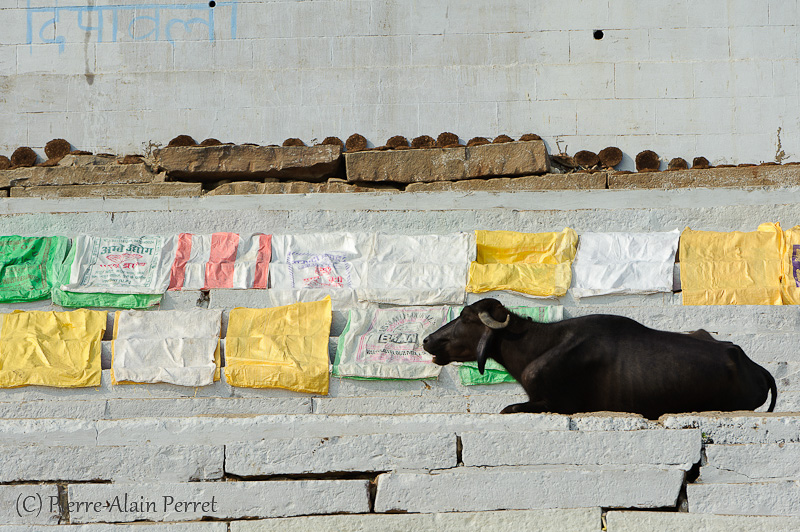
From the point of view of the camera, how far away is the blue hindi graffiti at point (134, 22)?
1182cm

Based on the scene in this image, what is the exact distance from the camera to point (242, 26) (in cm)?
1180

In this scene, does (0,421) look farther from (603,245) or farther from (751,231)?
(751,231)

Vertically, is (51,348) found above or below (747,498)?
above

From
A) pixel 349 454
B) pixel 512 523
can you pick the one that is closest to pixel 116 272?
pixel 349 454

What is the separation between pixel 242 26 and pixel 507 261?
16.4 feet

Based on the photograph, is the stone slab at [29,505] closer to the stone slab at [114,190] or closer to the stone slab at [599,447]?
the stone slab at [599,447]

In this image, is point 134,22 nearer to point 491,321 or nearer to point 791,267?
point 491,321

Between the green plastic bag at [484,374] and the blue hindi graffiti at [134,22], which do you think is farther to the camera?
the blue hindi graffiti at [134,22]

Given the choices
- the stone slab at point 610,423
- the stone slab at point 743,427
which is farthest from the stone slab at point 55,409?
the stone slab at point 743,427

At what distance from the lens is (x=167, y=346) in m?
7.64

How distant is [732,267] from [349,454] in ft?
15.2

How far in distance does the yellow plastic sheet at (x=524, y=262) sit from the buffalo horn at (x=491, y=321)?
1832 mm

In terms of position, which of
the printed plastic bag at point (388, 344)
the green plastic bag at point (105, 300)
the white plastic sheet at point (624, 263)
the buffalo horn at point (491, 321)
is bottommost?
the printed plastic bag at point (388, 344)

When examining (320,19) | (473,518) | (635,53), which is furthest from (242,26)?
(473,518)
